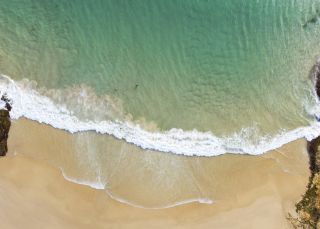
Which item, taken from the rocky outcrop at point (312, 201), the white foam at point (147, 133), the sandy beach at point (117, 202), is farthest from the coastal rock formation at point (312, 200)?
the white foam at point (147, 133)

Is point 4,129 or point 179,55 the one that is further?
point 179,55

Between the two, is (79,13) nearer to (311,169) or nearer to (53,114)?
(53,114)

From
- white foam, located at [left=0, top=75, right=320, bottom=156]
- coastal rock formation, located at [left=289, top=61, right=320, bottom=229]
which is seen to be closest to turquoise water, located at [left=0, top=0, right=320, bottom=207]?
white foam, located at [left=0, top=75, right=320, bottom=156]

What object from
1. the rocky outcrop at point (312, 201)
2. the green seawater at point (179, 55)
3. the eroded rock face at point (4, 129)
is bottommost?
the rocky outcrop at point (312, 201)

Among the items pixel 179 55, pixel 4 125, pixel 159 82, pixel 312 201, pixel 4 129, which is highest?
pixel 179 55

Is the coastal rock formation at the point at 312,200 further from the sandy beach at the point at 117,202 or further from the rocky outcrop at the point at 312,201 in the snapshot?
the sandy beach at the point at 117,202

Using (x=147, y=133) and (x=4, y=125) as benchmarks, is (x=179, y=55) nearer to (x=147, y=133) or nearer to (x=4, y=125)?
(x=147, y=133)

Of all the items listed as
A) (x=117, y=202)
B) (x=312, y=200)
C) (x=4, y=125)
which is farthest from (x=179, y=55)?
(x=312, y=200)

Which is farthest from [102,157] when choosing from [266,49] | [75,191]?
[266,49]
